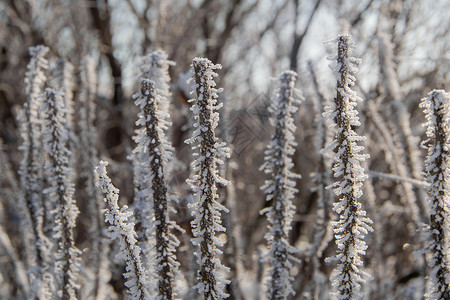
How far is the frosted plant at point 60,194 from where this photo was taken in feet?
4.58

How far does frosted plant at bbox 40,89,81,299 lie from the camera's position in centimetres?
140

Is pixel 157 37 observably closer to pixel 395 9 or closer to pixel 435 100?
pixel 395 9

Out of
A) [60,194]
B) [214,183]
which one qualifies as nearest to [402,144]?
[214,183]

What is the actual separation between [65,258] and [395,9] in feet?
9.91

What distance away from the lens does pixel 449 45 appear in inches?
157

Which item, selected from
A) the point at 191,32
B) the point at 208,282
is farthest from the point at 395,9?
the point at 208,282

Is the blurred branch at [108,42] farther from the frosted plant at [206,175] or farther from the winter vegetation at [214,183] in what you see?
the frosted plant at [206,175]

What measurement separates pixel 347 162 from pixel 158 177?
544 mm

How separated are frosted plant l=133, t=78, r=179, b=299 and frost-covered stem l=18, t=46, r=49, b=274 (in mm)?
678

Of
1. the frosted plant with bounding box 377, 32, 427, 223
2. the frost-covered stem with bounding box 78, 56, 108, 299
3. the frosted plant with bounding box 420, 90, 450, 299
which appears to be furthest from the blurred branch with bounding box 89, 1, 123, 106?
the frosted plant with bounding box 420, 90, 450, 299

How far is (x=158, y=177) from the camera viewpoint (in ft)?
3.99

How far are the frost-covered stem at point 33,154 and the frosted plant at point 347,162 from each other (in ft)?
3.89

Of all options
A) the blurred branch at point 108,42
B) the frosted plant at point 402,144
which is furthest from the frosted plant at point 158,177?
the blurred branch at point 108,42

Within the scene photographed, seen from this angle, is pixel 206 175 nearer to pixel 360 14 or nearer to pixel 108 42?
pixel 360 14
